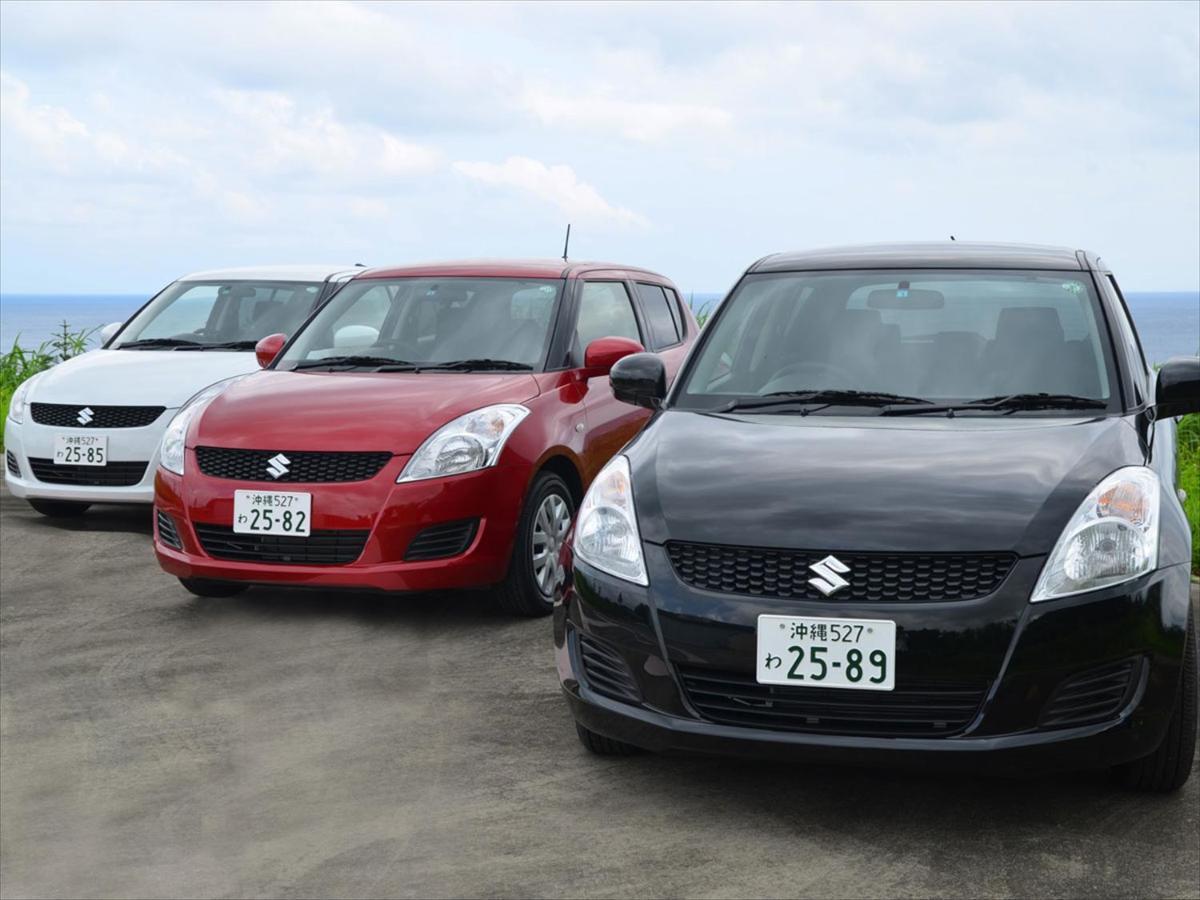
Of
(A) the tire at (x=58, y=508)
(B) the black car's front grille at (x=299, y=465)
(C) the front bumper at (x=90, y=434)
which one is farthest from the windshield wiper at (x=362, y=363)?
(A) the tire at (x=58, y=508)

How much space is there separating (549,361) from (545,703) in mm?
2274

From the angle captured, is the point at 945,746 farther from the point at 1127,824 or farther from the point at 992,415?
Result: the point at 992,415

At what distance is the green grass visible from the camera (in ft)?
50.1

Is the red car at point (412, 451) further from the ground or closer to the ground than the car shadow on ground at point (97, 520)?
further from the ground

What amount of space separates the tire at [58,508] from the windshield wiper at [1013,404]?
605cm

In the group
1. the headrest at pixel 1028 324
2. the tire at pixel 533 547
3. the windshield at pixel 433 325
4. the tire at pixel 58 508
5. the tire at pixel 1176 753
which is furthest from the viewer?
the tire at pixel 58 508

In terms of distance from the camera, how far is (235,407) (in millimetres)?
6961

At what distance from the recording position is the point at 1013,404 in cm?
503

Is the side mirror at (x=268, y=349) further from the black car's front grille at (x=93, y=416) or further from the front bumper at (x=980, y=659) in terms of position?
the front bumper at (x=980, y=659)

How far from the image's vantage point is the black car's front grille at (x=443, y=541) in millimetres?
6484

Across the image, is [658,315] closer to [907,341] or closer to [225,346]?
[225,346]

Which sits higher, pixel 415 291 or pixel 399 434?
pixel 415 291

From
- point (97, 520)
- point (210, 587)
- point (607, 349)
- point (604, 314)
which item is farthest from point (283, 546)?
point (97, 520)

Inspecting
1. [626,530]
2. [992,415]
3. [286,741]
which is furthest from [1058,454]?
[286,741]
